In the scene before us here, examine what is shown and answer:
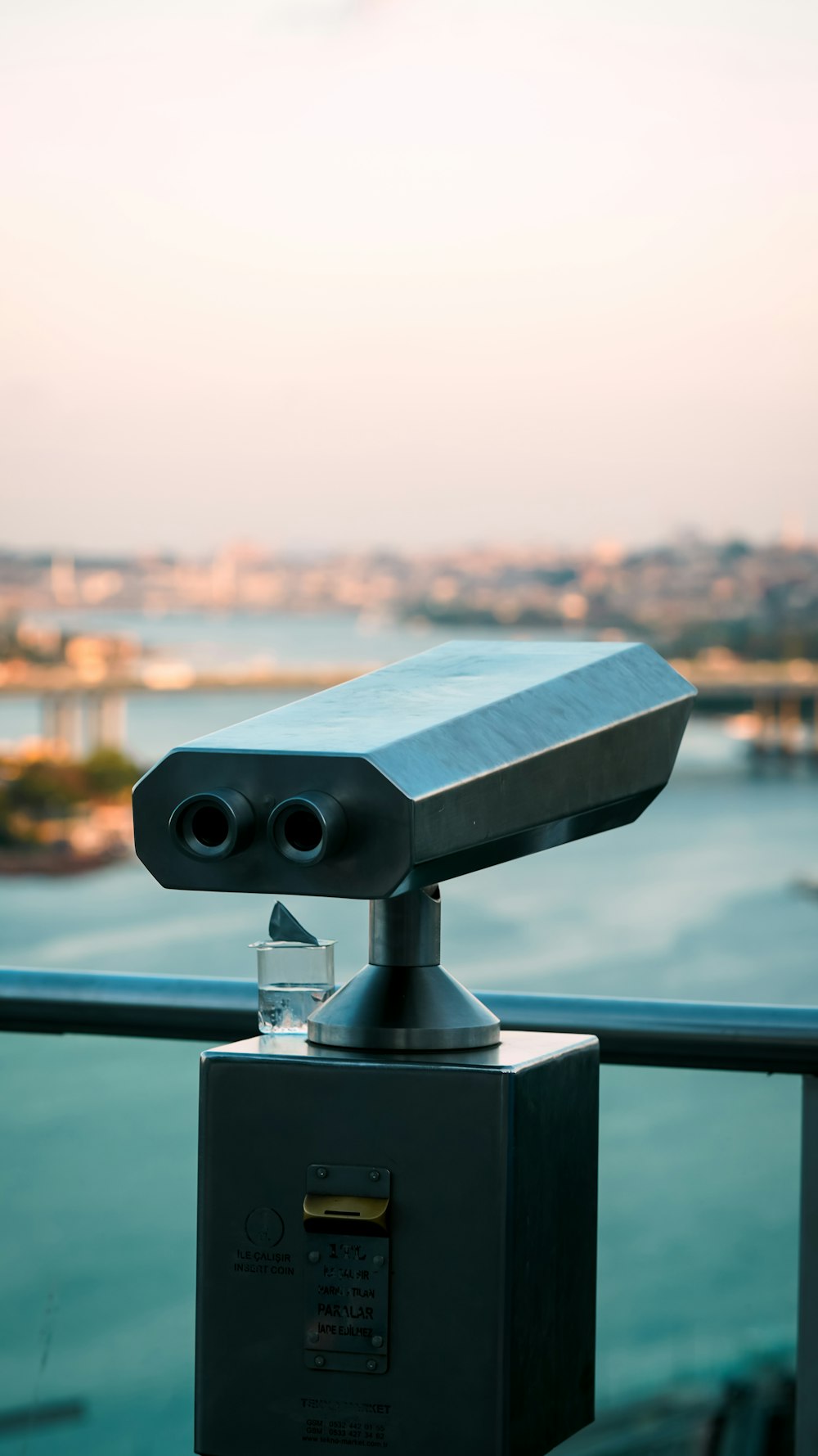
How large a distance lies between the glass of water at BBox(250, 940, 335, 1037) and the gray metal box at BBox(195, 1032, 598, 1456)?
0.10m

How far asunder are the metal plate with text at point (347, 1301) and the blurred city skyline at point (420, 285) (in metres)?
28.0

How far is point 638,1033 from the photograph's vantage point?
141 cm

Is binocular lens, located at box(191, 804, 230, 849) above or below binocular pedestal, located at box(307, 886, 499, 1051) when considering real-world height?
above

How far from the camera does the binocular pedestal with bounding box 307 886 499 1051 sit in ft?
3.34

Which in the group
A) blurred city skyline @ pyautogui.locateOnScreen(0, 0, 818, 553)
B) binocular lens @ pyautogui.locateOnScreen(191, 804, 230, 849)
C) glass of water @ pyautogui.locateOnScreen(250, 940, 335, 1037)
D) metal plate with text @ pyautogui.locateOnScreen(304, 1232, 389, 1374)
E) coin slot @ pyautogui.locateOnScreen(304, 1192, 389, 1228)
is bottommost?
metal plate with text @ pyautogui.locateOnScreen(304, 1232, 389, 1374)

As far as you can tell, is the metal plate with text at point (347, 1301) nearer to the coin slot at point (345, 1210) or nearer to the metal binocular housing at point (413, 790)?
the coin slot at point (345, 1210)

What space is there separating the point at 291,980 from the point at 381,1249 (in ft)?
0.82

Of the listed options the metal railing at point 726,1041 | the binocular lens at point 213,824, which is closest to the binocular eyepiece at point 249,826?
the binocular lens at point 213,824

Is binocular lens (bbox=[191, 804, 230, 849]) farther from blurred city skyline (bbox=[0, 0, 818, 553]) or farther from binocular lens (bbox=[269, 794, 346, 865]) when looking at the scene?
blurred city skyline (bbox=[0, 0, 818, 553])

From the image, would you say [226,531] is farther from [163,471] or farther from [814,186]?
[814,186]

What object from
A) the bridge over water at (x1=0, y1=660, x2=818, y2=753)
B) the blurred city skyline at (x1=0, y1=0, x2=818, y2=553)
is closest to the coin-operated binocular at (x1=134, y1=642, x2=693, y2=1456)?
the bridge over water at (x1=0, y1=660, x2=818, y2=753)

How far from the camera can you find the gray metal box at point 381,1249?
3.21ft

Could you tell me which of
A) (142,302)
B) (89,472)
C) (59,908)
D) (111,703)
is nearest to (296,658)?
(111,703)

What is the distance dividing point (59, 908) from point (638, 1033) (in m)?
38.2
